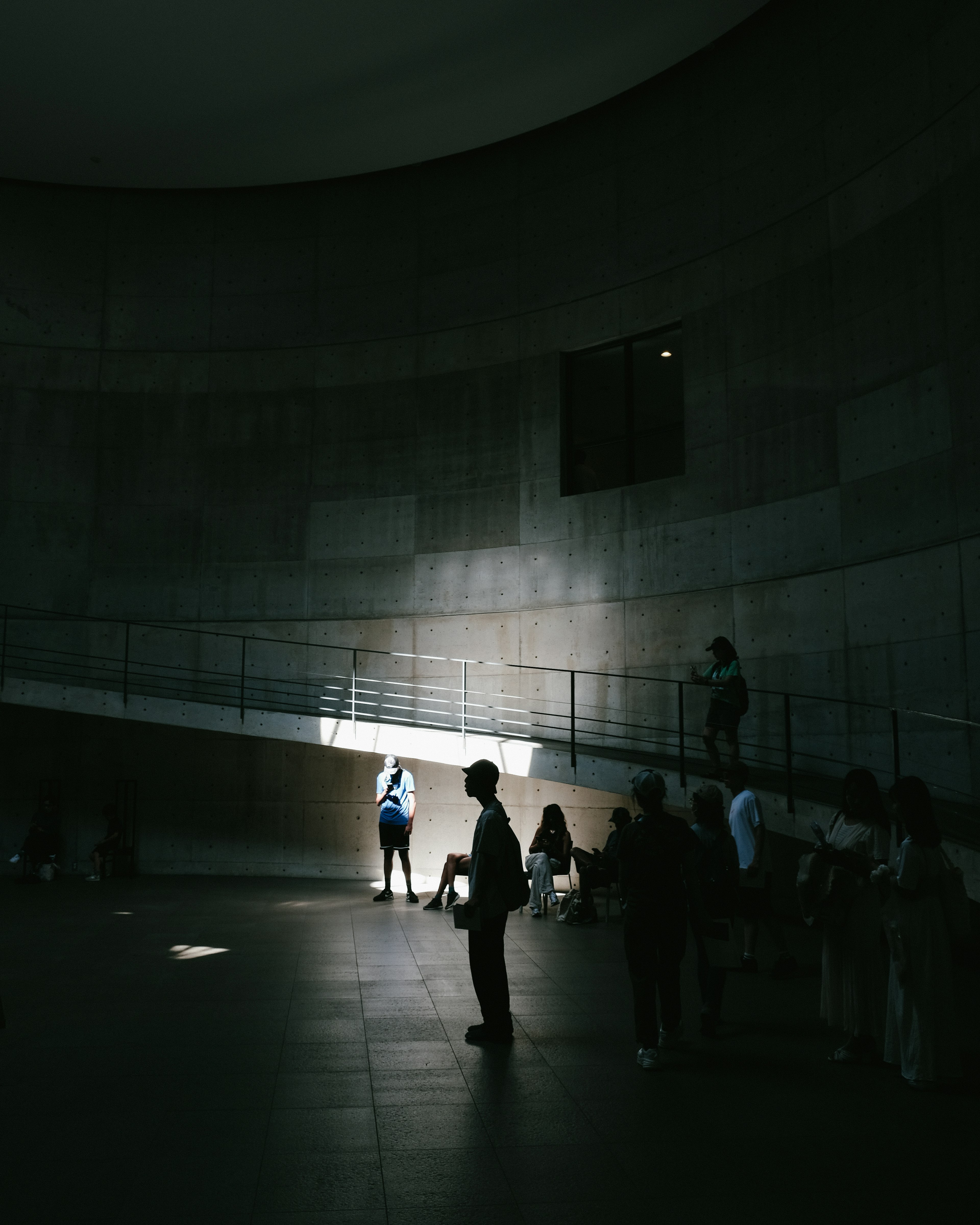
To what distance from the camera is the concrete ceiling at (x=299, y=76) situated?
13.2m

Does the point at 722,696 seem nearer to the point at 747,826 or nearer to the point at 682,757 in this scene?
the point at 682,757

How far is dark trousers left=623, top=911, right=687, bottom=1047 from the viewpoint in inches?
219

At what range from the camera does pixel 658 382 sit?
16.5 metres

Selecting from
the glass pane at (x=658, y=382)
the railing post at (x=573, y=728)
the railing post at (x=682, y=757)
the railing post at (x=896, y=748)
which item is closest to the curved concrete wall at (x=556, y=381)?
the railing post at (x=896, y=748)

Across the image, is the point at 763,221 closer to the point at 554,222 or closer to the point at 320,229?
the point at 554,222

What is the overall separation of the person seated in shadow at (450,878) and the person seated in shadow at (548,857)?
2.54 feet

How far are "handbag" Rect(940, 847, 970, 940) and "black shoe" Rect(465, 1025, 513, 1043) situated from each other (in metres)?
2.55

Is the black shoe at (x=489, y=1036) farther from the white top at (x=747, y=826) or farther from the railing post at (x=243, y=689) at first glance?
the railing post at (x=243, y=689)

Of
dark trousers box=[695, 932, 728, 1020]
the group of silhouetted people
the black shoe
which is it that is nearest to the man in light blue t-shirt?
the group of silhouetted people

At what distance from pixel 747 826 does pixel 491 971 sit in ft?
9.60

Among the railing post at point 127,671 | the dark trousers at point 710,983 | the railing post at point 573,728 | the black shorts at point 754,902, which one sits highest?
the railing post at point 127,671

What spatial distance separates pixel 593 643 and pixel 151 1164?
10.6 metres

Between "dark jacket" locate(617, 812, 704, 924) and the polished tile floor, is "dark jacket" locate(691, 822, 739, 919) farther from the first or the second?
the polished tile floor

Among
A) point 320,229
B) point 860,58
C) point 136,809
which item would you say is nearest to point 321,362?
point 320,229
